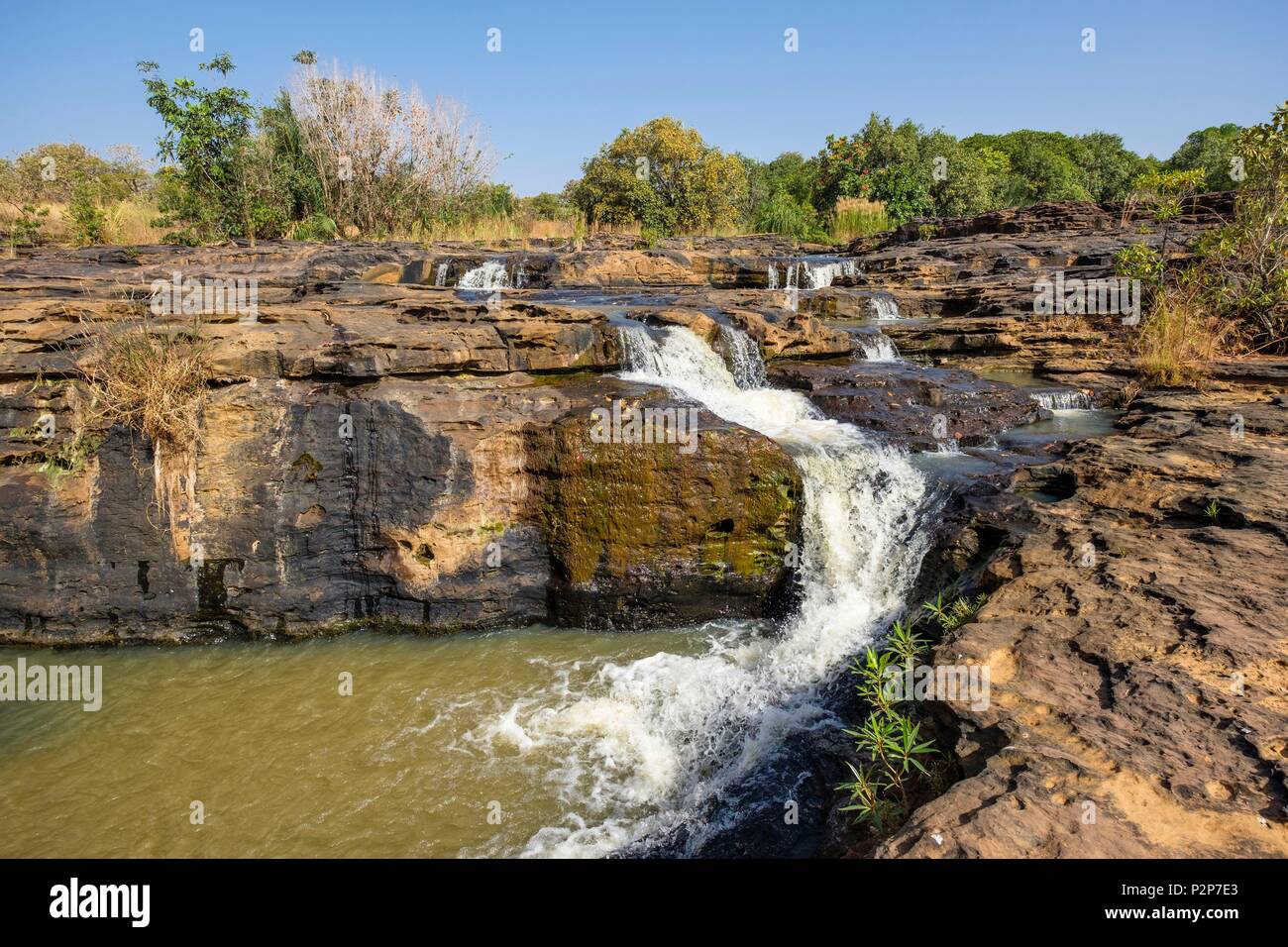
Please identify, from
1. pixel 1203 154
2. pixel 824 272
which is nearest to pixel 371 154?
pixel 824 272

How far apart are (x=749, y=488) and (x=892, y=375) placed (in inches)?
130

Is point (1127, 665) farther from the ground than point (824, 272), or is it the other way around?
point (824, 272)

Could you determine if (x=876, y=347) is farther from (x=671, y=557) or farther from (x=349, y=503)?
(x=349, y=503)

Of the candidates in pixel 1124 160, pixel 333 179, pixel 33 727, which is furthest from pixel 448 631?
pixel 1124 160

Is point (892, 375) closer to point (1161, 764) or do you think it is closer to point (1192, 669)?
point (1192, 669)

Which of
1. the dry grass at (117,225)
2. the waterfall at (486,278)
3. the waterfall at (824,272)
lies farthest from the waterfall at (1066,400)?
the dry grass at (117,225)

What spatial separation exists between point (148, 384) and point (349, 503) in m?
1.63

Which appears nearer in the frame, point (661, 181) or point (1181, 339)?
point (1181, 339)

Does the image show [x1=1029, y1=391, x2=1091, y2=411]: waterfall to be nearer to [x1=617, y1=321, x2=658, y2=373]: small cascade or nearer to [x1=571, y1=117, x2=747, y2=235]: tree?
[x1=617, y1=321, x2=658, y2=373]: small cascade

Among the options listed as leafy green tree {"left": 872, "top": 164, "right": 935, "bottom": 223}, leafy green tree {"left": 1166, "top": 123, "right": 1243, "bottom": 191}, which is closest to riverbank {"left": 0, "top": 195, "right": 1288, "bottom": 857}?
leafy green tree {"left": 872, "top": 164, "right": 935, "bottom": 223}

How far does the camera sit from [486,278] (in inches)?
500

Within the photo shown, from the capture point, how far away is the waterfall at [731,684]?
3.66 m

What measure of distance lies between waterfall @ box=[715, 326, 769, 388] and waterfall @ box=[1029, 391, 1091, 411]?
3.13 meters
